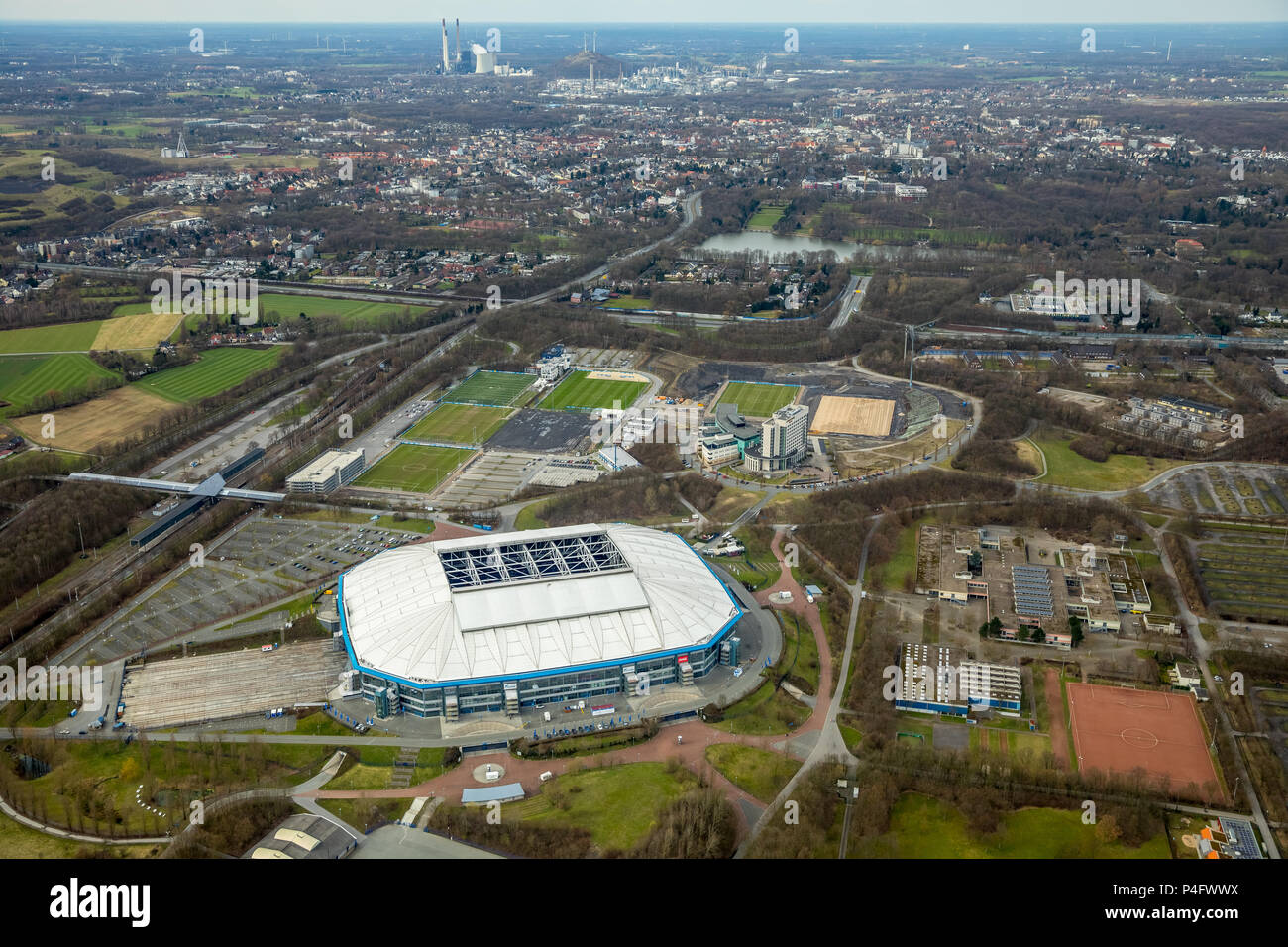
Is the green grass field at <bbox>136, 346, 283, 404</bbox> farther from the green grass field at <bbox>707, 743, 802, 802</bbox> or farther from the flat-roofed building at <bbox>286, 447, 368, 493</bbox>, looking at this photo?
the green grass field at <bbox>707, 743, 802, 802</bbox>

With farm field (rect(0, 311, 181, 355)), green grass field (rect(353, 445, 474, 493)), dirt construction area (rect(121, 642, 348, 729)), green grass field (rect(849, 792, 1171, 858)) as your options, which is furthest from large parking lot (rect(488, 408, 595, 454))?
green grass field (rect(849, 792, 1171, 858))

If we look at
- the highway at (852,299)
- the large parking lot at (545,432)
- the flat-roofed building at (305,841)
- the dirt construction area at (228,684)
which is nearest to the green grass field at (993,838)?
the flat-roofed building at (305,841)

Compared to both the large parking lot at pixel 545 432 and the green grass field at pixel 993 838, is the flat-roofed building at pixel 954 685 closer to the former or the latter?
the green grass field at pixel 993 838

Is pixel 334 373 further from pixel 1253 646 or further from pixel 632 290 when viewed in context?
pixel 1253 646

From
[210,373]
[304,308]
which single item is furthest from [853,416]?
[304,308]

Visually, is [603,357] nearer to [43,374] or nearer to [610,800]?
[43,374]

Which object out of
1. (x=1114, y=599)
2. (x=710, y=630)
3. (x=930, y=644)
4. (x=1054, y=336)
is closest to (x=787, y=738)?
(x=710, y=630)
